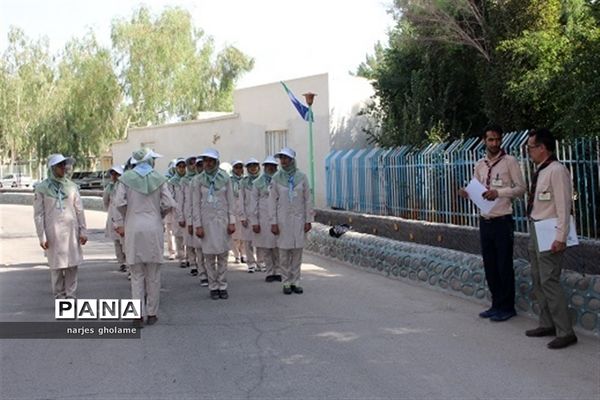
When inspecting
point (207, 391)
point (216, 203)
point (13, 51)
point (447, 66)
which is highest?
point (13, 51)

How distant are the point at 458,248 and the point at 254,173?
369cm

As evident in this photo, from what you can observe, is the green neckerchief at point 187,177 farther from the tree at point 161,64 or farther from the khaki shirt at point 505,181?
the tree at point 161,64

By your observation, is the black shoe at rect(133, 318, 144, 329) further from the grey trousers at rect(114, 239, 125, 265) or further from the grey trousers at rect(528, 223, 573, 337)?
the grey trousers at rect(114, 239, 125, 265)

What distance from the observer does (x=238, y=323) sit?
7.72 meters

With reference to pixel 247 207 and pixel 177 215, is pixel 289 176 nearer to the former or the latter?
pixel 247 207

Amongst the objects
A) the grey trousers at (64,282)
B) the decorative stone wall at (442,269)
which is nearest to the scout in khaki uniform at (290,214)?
the decorative stone wall at (442,269)

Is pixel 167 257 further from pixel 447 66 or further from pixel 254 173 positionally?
pixel 447 66

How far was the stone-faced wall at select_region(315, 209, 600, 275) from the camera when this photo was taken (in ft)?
26.9

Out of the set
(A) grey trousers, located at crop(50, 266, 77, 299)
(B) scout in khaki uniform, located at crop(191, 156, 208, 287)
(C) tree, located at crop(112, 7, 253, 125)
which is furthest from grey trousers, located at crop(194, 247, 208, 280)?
(C) tree, located at crop(112, 7, 253, 125)

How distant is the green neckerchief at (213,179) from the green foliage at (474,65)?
4715 millimetres

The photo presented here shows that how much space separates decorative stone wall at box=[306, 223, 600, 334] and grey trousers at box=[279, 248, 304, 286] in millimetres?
1717

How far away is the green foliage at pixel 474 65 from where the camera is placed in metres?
13.9

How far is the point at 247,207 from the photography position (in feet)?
39.3

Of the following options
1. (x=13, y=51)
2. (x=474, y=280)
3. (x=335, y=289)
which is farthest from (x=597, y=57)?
(x=13, y=51)
